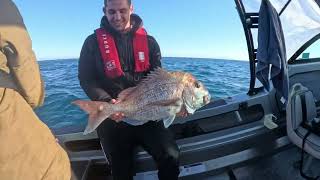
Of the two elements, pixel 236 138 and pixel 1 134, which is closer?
pixel 1 134

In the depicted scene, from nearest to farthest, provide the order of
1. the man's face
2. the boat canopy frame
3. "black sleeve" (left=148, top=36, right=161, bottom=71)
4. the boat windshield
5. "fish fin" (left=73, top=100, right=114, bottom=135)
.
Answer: "fish fin" (left=73, top=100, right=114, bottom=135)
the man's face
"black sleeve" (left=148, top=36, right=161, bottom=71)
the boat canopy frame
the boat windshield

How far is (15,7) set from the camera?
166cm

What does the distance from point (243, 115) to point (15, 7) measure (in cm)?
349

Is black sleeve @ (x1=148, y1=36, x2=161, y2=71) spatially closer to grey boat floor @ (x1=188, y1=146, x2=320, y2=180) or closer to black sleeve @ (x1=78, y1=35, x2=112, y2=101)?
black sleeve @ (x1=78, y1=35, x2=112, y2=101)

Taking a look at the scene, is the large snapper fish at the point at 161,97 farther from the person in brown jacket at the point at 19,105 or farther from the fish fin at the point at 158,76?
the person in brown jacket at the point at 19,105

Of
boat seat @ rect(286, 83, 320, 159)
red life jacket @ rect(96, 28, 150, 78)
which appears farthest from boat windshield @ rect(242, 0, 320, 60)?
red life jacket @ rect(96, 28, 150, 78)

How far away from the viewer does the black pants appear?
333cm

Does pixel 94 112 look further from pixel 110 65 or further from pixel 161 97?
pixel 110 65

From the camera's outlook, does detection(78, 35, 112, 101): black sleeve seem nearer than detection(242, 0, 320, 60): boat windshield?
Yes

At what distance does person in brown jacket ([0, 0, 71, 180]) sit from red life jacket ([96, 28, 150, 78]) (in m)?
1.55

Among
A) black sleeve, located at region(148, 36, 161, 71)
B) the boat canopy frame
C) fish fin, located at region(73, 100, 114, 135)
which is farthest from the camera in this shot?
the boat canopy frame

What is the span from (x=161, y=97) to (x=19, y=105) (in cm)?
135

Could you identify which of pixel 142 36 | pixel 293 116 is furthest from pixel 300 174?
pixel 142 36

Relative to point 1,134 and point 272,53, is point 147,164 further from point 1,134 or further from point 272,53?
point 1,134
